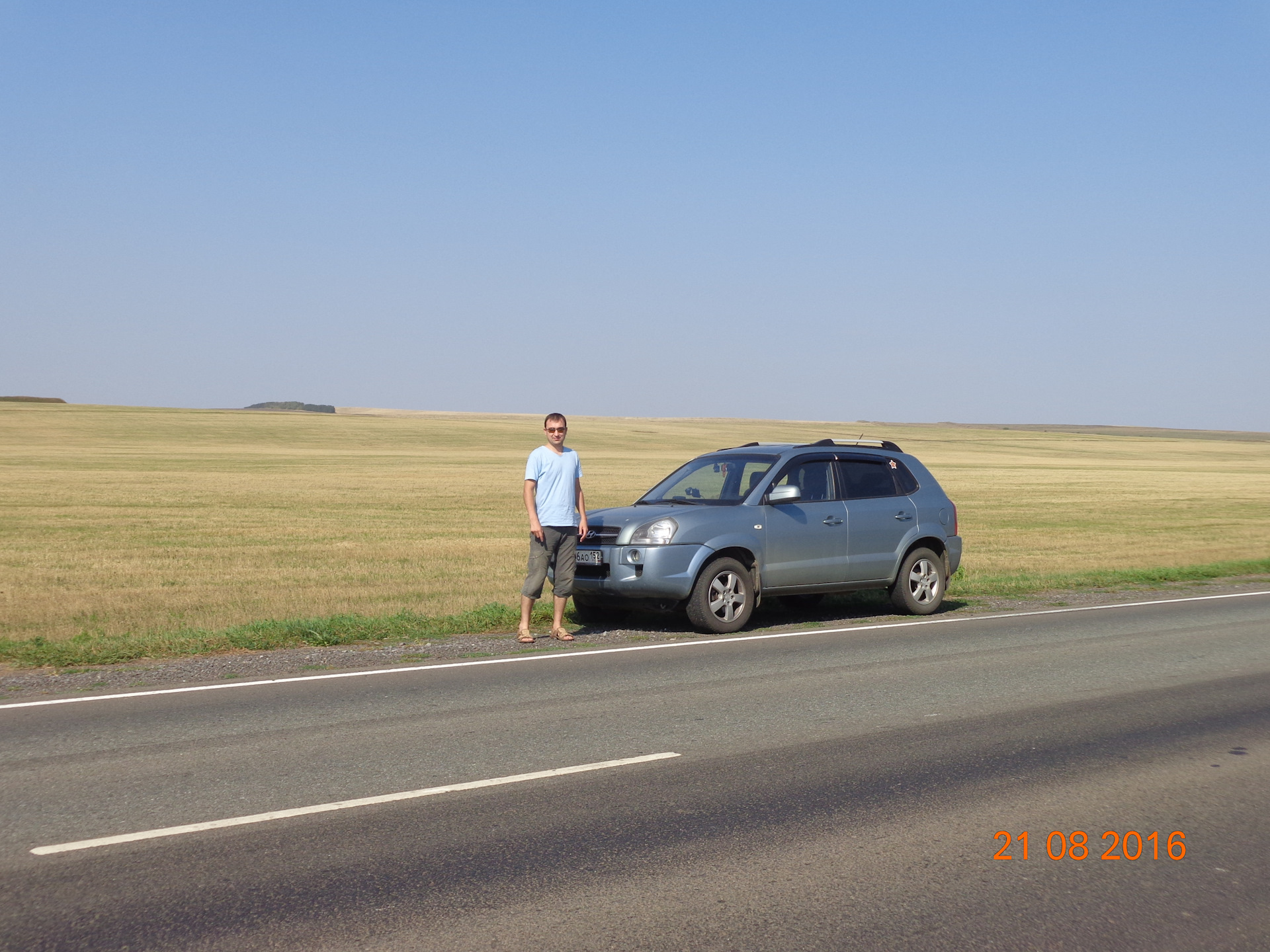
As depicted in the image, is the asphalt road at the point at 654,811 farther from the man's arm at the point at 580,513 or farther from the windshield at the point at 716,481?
the windshield at the point at 716,481

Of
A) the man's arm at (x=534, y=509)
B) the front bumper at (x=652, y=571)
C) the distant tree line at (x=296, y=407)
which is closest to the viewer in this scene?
the man's arm at (x=534, y=509)

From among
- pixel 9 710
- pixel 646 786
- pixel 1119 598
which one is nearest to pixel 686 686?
pixel 646 786

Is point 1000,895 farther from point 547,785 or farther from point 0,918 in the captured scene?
point 0,918

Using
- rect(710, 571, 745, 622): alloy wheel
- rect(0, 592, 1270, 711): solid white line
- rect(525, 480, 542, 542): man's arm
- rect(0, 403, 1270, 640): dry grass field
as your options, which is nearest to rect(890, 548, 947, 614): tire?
rect(0, 592, 1270, 711): solid white line

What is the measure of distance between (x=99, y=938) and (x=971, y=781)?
12.9 feet

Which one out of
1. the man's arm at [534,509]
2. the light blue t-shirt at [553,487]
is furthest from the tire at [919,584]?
the man's arm at [534,509]

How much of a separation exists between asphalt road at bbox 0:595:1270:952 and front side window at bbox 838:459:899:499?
12.3 ft

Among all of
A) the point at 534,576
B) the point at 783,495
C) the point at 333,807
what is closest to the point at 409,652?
the point at 534,576

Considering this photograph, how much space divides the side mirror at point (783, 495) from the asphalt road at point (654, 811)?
106 inches

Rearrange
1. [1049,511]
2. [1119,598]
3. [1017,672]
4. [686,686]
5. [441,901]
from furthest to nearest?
[1049,511] → [1119,598] → [1017,672] → [686,686] → [441,901]

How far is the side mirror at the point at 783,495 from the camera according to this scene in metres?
11.0

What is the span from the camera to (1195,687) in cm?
807
